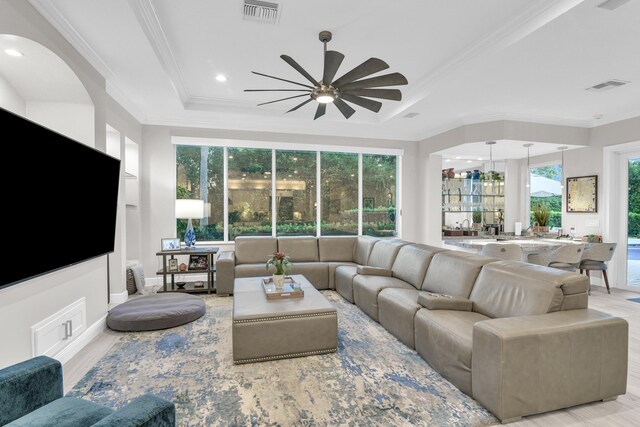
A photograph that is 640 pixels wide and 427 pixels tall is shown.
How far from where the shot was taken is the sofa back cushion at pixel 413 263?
3678mm

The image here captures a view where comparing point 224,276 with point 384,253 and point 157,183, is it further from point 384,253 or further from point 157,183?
point 384,253

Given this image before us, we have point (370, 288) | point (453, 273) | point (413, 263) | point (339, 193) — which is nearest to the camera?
point (453, 273)

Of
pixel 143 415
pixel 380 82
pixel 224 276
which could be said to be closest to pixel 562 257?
pixel 380 82

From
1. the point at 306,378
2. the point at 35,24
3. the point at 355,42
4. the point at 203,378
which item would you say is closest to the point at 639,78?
the point at 355,42

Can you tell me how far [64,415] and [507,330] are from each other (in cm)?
228

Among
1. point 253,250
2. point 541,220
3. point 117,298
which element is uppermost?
point 541,220

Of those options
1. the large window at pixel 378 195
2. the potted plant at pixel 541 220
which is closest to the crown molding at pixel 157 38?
the large window at pixel 378 195

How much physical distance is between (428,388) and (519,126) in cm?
476

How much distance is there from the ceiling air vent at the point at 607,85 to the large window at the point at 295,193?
4.34 m

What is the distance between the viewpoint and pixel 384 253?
4605 millimetres

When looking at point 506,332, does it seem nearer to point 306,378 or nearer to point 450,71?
point 306,378

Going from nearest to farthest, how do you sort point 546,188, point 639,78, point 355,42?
point 355,42 < point 639,78 < point 546,188

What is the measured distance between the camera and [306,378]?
8.03ft

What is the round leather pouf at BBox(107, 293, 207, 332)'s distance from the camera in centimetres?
335
